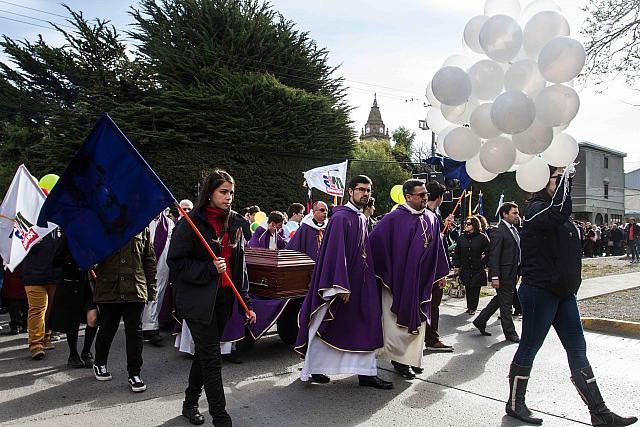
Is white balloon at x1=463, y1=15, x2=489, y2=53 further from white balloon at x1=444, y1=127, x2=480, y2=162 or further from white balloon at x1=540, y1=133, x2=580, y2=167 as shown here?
white balloon at x1=540, y1=133, x2=580, y2=167

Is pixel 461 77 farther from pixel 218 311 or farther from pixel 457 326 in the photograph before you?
pixel 457 326

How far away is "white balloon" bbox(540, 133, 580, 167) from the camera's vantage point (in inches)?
172

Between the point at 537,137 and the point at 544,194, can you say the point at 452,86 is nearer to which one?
the point at 537,137

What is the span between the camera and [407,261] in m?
5.44

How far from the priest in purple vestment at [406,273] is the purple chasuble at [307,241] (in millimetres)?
1637

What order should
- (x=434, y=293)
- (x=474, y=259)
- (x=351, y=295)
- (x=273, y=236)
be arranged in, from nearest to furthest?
(x=351, y=295) < (x=434, y=293) < (x=273, y=236) < (x=474, y=259)

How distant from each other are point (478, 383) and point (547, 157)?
2.25 m

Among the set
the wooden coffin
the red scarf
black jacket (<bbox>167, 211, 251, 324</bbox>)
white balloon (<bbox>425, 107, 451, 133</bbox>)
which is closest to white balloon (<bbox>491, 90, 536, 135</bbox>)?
white balloon (<bbox>425, 107, 451, 133</bbox>)

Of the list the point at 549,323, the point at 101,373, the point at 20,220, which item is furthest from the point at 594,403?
the point at 20,220

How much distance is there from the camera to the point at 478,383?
5.26 meters

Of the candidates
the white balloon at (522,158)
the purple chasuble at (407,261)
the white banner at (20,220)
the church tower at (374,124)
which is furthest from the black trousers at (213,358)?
the church tower at (374,124)

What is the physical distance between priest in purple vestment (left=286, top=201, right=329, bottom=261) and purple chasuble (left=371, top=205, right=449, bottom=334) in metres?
1.64

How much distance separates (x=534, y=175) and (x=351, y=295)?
1.97 metres

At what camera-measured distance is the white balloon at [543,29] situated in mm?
4359
